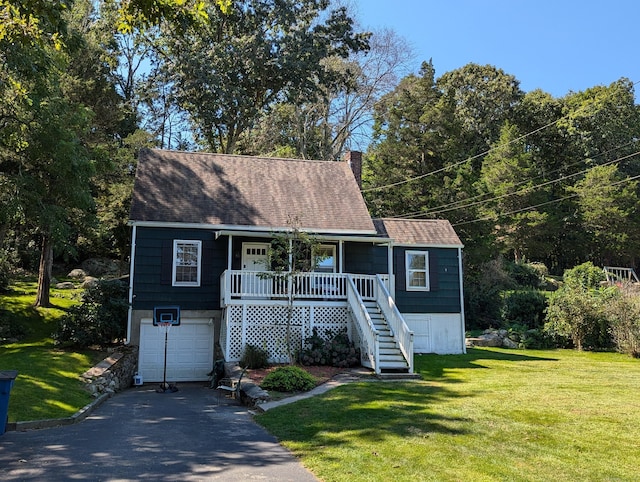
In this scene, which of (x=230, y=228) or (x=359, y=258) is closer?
(x=230, y=228)

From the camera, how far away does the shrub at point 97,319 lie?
15164 mm

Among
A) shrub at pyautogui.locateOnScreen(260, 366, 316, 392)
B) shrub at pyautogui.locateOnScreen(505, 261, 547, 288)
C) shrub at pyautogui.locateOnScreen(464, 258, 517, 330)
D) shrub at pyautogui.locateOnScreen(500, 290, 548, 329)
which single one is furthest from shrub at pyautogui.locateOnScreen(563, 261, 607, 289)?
shrub at pyautogui.locateOnScreen(260, 366, 316, 392)

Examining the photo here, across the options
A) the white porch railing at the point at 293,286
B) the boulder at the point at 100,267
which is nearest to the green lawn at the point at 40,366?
the white porch railing at the point at 293,286

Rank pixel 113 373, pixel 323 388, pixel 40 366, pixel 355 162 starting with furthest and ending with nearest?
pixel 355 162
pixel 113 373
pixel 40 366
pixel 323 388

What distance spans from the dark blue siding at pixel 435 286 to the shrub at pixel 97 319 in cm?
975

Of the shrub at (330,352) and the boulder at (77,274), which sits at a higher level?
the boulder at (77,274)

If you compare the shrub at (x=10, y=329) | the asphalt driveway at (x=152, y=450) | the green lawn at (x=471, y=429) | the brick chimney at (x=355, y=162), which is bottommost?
the asphalt driveway at (x=152, y=450)

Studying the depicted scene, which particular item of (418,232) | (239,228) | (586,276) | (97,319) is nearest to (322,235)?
(239,228)

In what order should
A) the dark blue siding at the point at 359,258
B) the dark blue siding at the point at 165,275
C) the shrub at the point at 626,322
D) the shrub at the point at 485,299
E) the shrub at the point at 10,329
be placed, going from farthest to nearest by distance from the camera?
the shrub at the point at 485,299 → the shrub at the point at 626,322 → the dark blue siding at the point at 359,258 → the dark blue siding at the point at 165,275 → the shrub at the point at 10,329

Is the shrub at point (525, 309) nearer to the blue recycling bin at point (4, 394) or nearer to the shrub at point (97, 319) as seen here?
the shrub at point (97, 319)

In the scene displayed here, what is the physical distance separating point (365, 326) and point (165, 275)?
266 inches

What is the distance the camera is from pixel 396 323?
1491 cm

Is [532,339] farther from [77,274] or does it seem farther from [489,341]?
[77,274]

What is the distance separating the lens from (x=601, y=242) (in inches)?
1618
